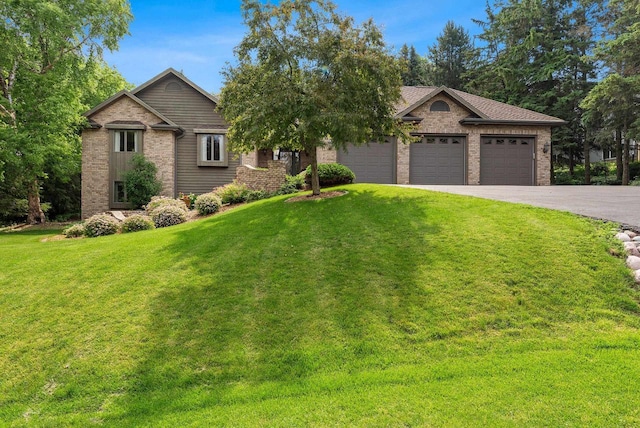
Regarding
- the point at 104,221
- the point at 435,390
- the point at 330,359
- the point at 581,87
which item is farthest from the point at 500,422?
the point at 581,87

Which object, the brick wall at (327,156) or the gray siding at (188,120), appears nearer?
the brick wall at (327,156)

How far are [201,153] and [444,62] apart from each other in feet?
96.2

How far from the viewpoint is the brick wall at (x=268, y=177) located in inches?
612

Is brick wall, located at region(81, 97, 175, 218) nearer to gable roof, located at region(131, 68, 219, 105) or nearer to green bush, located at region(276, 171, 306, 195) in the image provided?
gable roof, located at region(131, 68, 219, 105)

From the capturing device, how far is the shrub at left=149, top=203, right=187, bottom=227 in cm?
1316

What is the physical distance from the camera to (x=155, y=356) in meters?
4.38

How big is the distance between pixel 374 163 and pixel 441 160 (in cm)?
353

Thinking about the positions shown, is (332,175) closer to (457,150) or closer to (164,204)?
(164,204)

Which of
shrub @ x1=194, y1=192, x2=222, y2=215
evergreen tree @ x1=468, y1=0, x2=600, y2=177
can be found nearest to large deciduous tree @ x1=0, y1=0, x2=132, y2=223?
shrub @ x1=194, y1=192, x2=222, y2=215

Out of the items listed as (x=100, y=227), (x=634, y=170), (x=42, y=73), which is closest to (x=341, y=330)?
(x=100, y=227)

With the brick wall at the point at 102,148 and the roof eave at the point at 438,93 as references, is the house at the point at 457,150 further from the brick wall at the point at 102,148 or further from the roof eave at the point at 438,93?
the brick wall at the point at 102,148

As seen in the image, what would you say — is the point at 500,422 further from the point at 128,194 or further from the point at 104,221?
the point at 128,194

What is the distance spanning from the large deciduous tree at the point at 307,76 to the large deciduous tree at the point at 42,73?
11.7m

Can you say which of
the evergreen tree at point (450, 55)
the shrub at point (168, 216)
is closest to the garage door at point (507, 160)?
the shrub at point (168, 216)
